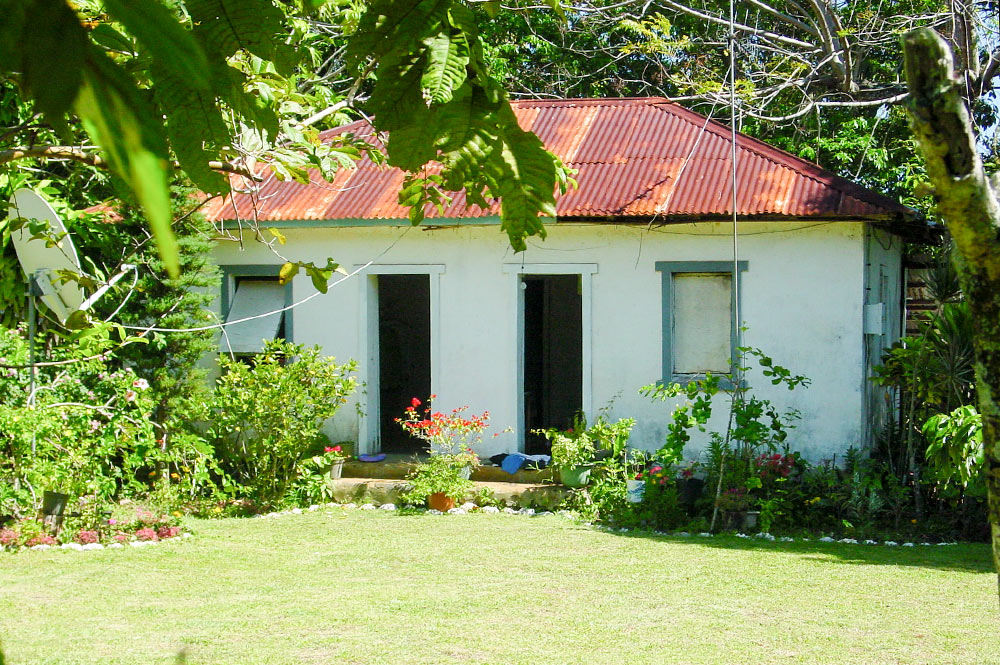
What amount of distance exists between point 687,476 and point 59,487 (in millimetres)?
5663

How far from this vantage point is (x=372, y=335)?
11836mm

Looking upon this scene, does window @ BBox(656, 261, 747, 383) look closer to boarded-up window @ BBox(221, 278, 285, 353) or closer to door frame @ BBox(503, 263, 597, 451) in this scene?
door frame @ BBox(503, 263, 597, 451)

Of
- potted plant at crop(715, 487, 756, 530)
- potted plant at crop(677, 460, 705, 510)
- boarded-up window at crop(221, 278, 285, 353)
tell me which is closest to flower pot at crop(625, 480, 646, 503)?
potted plant at crop(677, 460, 705, 510)

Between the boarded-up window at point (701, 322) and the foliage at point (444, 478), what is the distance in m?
2.47

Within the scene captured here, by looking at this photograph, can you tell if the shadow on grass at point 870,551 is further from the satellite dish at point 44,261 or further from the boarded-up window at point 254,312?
the satellite dish at point 44,261

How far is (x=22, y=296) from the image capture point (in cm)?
953

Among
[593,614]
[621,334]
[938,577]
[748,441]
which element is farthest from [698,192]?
[593,614]

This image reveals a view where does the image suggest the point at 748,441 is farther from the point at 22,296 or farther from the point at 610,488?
the point at 22,296

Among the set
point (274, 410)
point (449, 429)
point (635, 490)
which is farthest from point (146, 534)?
point (635, 490)

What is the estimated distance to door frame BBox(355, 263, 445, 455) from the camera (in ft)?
37.9

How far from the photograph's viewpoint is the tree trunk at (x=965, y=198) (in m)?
0.98

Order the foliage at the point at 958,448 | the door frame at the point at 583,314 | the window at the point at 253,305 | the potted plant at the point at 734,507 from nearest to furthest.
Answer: the foliage at the point at 958,448
the potted plant at the point at 734,507
the door frame at the point at 583,314
the window at the point at 253,305

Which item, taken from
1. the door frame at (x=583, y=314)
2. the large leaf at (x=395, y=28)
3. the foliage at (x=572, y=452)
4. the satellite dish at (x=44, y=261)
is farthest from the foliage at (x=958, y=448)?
the large leaf at (x=395, y=28)

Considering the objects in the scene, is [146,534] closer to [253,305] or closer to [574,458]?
[253,305]
